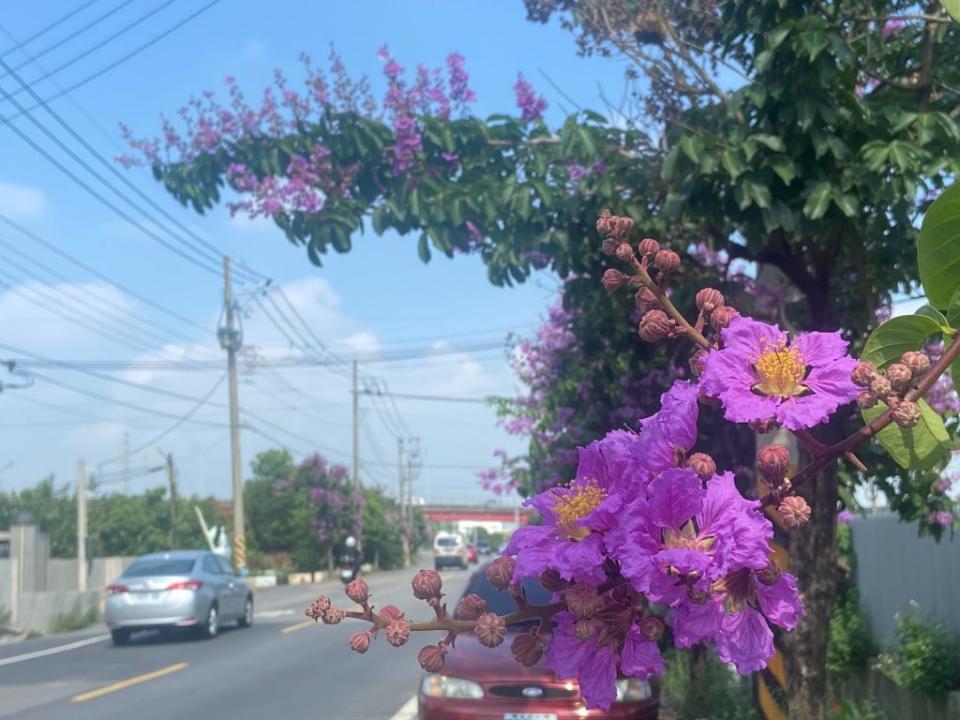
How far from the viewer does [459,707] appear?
24.0 feet

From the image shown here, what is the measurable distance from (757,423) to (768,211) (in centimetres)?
413

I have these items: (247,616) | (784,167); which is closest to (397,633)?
(784,167)

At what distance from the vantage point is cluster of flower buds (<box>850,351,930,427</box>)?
4.50 feet

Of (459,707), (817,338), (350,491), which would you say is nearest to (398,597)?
(459,707)

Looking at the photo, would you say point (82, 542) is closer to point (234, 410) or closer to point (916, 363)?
point (234, 410)

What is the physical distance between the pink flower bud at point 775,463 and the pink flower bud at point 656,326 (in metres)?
0.27

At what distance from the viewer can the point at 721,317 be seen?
1.66m

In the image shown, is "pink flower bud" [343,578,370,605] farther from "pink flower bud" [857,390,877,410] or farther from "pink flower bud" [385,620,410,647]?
"pink flower bud" [857,390,877,410]

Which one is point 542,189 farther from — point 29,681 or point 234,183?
point 29,681

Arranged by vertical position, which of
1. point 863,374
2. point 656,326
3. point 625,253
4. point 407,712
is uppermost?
point 625,253

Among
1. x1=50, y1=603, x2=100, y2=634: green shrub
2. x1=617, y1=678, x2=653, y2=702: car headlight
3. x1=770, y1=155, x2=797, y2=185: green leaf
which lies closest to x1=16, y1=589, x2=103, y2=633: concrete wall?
x1=50, y1=603, x2=100, y2=634: green shrub

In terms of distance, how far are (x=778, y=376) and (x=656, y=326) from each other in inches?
7.5

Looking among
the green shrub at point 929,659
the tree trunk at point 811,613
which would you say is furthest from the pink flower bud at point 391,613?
the green shrub at point 929,659

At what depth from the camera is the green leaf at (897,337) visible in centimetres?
164
